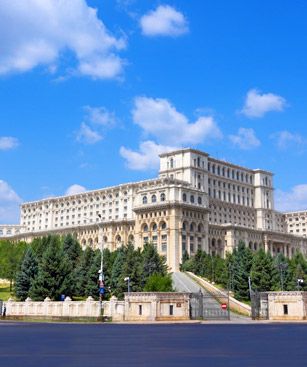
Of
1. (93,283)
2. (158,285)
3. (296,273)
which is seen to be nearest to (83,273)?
(93,283)

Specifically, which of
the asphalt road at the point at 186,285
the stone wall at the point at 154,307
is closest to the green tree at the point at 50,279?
the stone wall at the point at 154,307

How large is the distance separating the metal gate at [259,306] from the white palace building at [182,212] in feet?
221

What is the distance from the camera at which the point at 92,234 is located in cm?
17162

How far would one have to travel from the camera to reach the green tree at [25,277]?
90.6 meters

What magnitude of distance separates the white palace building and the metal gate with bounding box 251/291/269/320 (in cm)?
6739

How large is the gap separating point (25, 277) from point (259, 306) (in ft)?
127

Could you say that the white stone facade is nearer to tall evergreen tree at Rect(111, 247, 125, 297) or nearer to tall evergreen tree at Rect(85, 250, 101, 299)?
tall evergreen tree at Rect(111, 247, 125, 297)

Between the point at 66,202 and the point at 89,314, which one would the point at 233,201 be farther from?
the point at 89,314

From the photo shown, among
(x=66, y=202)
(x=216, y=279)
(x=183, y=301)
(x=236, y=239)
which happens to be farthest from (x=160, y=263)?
(x=66, y=202)

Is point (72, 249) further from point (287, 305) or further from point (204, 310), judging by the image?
point (287, 305)

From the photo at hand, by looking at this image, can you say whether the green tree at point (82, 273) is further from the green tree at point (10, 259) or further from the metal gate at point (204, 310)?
the metal gate at point (204, 310)

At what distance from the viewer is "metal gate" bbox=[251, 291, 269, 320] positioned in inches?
2795

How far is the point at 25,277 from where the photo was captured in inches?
3622

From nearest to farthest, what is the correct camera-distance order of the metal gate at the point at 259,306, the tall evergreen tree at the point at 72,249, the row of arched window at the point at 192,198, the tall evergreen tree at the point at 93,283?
the metal gate at the point at 259,306 < the tall evergreen tree at the point at 93,283 < the tall evergreen tree at the point at 72,249 < the row of arched window at the point at 192,198
